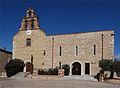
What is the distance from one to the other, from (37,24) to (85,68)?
1066 centimetres

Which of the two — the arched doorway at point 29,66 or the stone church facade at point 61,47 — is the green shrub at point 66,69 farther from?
the arched doorway at point 29,66

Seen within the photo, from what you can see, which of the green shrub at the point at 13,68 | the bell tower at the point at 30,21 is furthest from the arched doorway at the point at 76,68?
the bell tower at the point at 30,21

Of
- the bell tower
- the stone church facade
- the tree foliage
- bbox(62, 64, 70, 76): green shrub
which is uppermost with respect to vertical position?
the bell tower

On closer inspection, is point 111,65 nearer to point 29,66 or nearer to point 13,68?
point 13,68

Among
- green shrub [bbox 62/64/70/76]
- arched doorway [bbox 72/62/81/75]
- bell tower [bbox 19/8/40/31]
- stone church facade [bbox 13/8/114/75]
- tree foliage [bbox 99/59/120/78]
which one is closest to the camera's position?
tree foliage [bbox 99/59/120/78]

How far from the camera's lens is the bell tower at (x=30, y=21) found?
36.2 meters

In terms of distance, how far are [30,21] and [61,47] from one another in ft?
22.9

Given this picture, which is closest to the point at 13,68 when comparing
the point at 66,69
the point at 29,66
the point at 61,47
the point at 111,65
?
the point at 29,66

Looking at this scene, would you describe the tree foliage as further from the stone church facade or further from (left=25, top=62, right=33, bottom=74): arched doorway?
(left=25, top=62, right=33, bottom=74): arched doorway

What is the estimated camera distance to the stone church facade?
3114 centimetres

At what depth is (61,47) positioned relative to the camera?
111ft

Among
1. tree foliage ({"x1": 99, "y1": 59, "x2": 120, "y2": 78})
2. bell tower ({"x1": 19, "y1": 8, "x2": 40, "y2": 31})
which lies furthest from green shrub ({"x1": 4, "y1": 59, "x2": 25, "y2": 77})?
tree foliage ({"x1": 99, "y1": 59, "x2": 120, "y2": 78})

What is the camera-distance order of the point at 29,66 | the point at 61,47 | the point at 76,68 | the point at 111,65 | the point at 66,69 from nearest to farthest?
the point at 111,65 → the point at 66,69 → the point at 76,68 → the point at 61,47 → the point at 29,66

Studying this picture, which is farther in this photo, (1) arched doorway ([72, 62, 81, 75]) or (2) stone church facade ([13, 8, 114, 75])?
(1) arched doorway ([72, 62, 81, 75])
